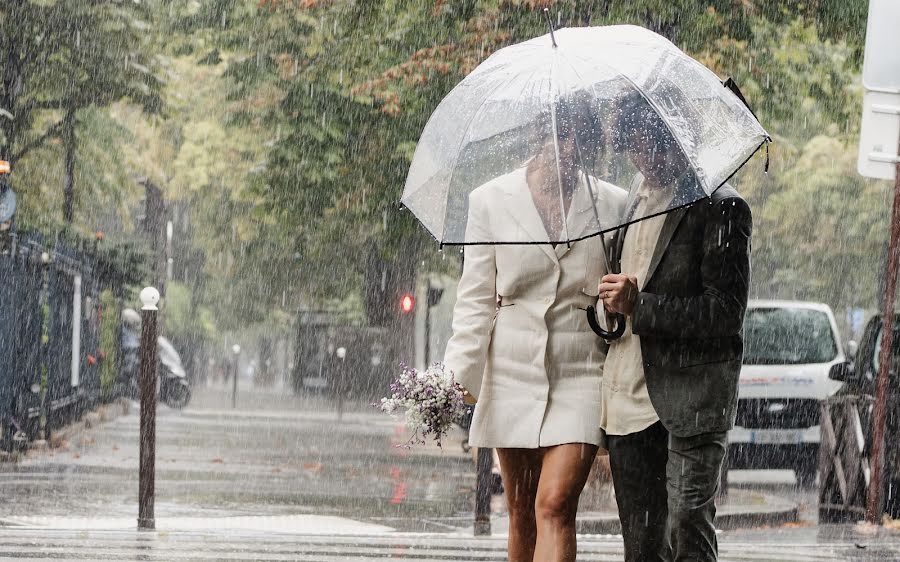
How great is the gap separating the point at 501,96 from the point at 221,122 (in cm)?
1497

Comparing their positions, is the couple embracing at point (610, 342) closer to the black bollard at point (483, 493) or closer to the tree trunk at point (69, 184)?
the black bollard at point (483, 493)

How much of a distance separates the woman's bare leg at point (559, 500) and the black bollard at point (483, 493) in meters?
5.25

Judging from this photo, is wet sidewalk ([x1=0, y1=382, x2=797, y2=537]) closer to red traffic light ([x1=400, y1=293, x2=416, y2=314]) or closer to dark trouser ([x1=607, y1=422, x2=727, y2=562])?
dark trouser ([x1=607, y1=422, x2=727, y2=562])

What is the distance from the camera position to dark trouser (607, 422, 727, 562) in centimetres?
469

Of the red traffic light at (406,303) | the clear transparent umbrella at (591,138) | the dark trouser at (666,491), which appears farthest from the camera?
the red traffic light at (406,303)

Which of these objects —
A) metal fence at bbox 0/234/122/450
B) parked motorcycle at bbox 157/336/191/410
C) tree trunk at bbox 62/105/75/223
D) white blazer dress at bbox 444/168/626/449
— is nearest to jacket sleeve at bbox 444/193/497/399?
white blazer dress at bbox 444/168/626/449

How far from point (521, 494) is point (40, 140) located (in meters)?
17.4

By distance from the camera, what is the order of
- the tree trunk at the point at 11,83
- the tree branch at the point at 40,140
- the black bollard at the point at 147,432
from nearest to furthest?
the black bollard at the point at 147,432
the tree trunk at the point at 11,83
the tree branch at the point at 40,140

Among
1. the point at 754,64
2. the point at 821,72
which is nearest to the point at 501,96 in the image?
the point at 754,64

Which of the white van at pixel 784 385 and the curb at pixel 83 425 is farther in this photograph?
the curb at pixel 83 425

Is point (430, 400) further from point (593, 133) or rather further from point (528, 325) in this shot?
point (593, 133)

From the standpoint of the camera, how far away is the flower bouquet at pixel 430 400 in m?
5.09

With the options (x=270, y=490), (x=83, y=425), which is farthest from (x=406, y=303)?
(x=270, y=490)

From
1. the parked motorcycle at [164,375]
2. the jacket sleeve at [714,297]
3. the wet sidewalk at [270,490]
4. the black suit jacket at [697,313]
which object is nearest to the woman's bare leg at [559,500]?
the black suit jacket at [697,313]
